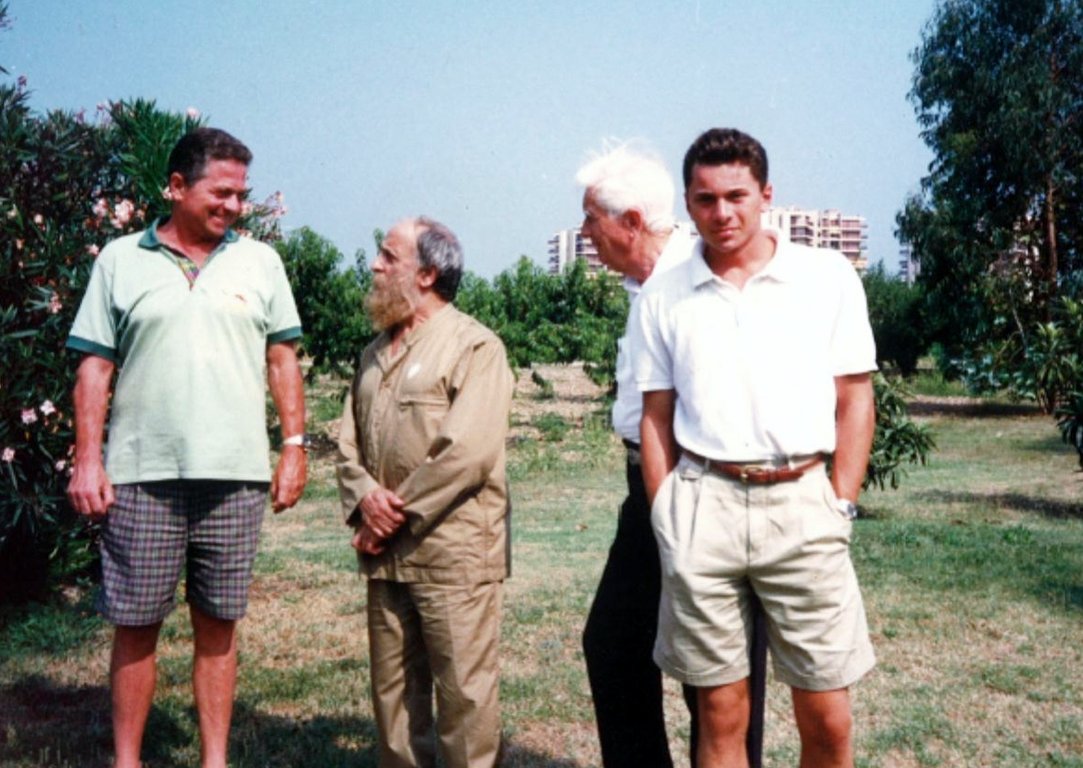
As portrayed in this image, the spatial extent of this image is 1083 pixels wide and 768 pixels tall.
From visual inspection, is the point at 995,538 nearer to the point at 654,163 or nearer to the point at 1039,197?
the point at 654,163

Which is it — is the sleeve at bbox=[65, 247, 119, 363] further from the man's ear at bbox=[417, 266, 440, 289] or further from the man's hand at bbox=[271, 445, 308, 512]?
the man's ear at bbox=[417, 266, 440, 289]

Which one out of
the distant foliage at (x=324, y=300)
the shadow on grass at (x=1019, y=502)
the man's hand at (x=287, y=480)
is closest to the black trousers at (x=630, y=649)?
the man's hand at (x=287, y=480)

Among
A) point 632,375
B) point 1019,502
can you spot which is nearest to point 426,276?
point 632,375

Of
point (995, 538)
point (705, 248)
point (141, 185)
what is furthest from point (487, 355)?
point (995, 538)

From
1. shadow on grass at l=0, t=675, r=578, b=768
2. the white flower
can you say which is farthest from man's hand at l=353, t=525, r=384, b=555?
the white flower

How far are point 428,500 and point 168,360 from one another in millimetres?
890

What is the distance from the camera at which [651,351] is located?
277 cm

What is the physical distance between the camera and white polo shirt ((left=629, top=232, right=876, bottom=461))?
2.60 metres

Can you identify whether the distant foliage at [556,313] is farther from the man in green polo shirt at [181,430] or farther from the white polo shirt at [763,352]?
the white polo shirt at [763,352]

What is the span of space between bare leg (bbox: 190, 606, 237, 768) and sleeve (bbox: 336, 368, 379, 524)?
1.93 feet

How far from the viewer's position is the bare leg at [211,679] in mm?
3488

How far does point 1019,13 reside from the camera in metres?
25.0

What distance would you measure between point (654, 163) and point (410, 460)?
1.09 m

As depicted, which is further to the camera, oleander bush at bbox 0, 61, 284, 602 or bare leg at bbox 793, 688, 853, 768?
oleander bush at bbox 0, 61, 284, 602
